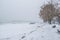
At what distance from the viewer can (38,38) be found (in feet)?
8.54

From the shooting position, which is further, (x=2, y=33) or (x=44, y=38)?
(x=2, y=33)

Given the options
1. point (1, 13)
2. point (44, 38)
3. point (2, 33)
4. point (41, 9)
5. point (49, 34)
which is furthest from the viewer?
point (1, 13)

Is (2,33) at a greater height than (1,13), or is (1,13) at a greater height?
(1,13)

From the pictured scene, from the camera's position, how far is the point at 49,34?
2789 millimetres

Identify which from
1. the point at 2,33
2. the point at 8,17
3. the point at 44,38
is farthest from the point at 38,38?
the point at 8,17

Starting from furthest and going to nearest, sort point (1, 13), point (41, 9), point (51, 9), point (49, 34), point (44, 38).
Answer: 1. point (1, 13)
2. point (41, 9)
3. point (51, 9)
4. point (49, 34)
5. point (44, 38)

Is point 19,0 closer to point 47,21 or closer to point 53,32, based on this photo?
point 47,21

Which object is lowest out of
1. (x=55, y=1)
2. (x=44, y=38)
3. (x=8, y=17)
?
(x=44, y=38)

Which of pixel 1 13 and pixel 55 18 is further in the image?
pixel 1 13

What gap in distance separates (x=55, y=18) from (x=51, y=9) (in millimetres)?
353

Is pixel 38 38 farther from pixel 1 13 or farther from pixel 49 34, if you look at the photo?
pixel 1 13

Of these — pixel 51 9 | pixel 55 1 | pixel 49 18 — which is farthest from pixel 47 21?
pixel 55 1

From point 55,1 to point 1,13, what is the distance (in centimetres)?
205

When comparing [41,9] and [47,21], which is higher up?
[41,9]
